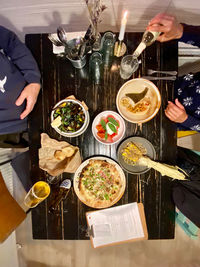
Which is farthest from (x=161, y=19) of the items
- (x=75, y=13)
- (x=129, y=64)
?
(x=75, y=13)

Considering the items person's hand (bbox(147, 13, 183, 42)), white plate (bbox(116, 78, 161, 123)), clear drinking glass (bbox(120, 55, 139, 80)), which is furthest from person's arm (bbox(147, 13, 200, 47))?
white plate (bbox(116, 78, 161, 123))

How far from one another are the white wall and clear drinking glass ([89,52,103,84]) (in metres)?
0.68

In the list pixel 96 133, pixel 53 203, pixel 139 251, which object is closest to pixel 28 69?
pixel 96 133

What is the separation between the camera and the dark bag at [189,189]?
4.78ft

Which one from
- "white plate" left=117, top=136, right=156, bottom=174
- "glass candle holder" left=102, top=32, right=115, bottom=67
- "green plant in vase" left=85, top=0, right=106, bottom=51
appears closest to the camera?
"green plant in vase" left=85, top=0, right=106, bottom=51

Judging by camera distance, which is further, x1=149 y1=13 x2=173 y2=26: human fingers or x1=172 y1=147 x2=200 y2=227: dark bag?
→ x1=172 y1=147 x2=200 y2=227: dark bag

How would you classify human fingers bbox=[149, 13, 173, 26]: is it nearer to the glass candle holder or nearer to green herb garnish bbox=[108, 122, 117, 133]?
the glass candle holder

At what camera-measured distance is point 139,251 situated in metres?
2.51

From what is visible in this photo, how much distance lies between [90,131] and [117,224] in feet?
2.35

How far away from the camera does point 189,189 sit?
1.56m

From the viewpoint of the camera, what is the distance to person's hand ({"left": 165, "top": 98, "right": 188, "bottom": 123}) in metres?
1.34

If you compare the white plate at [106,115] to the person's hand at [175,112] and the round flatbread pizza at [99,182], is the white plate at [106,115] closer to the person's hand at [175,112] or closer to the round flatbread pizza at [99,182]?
the round flatbread pizza at [99,182]

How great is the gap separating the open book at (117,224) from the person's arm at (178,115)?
658mm

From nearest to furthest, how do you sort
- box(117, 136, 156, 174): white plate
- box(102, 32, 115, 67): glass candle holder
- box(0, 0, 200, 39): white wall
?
1. box(102, 32, 115, 67): glass candle holder
2. box(117, 136, 156, 174): white plate
3. box(0, 0, 200, 39): white wall
